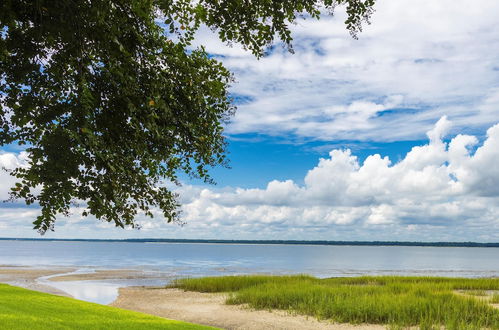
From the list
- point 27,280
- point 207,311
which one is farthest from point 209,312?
point 27,280

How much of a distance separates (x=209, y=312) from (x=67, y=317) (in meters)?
11.3

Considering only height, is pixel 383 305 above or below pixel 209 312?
above

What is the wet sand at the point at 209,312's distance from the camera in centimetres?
2058

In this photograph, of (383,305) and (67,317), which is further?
(383,305)

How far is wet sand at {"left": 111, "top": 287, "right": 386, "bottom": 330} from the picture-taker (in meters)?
20.6

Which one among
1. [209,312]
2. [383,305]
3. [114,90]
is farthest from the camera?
[209,312]

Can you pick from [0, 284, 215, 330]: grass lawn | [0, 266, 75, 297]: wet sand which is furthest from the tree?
[0, 266, 75, 297]: wet sand

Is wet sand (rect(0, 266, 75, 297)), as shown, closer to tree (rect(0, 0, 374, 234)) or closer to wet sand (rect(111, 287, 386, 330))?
wet sand (rect(111, 287, 386, 330))

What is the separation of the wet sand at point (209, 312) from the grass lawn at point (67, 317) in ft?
22.1

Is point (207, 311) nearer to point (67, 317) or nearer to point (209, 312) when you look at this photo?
point (209, 312)

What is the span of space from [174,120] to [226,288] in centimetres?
2674

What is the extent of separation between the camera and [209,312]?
80.8 feet

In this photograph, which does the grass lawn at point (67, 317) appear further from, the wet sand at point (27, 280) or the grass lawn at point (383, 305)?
the wet sand at point (27, 280)

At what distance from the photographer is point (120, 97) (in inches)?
336
